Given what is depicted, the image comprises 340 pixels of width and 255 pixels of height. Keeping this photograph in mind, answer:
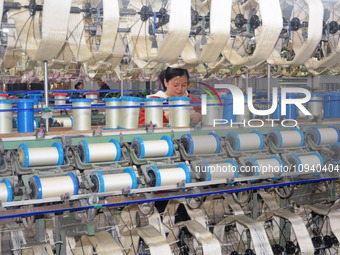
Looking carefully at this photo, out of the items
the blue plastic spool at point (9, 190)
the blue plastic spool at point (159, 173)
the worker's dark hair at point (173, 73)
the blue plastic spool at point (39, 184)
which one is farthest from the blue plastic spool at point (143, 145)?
the worker's dark hair at point (173, 73)

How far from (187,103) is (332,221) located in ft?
4.94

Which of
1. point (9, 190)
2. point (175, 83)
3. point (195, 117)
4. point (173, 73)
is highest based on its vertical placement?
point (173, 73)

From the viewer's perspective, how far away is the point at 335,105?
4.93 metres

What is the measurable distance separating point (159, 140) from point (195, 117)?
774 mm

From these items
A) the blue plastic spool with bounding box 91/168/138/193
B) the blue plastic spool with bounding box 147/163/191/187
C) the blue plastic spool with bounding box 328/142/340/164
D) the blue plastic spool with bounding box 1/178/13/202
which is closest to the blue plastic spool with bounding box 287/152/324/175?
the blue plastic spool with bounding box 328/142/340/164

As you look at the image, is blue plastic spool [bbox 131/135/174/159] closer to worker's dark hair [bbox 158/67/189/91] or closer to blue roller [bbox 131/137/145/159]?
blue roller [bbox 131/137/145/159]

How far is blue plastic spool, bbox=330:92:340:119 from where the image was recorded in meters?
4.87

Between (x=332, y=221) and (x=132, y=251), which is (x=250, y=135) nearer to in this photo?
(x=332, y=221)

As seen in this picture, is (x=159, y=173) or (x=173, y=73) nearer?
(x=159, y=173)

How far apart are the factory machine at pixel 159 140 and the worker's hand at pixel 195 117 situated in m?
0.07

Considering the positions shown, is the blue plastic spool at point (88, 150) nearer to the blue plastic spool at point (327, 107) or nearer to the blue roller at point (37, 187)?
the blue roller at point (37, 187)
